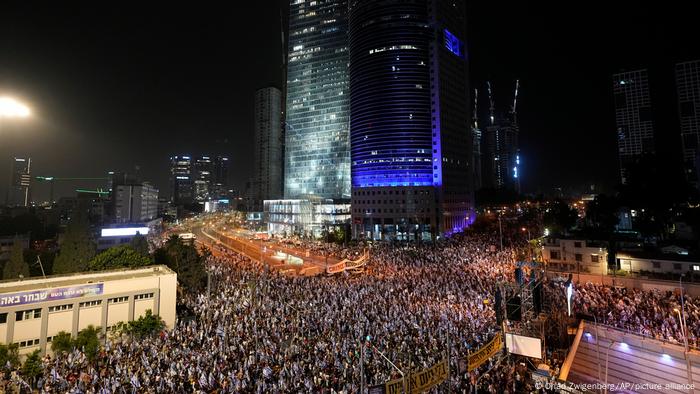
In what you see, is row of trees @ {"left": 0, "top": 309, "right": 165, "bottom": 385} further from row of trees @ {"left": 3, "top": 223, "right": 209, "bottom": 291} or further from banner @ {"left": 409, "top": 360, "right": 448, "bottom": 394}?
banner @ {"left": 409, "top": 360, "right": 448, "bottom": 394}

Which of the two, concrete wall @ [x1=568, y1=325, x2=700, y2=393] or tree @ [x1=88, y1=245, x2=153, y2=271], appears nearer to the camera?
concrete wall @ [x1=568, y1=325, x2=700, y2=393]

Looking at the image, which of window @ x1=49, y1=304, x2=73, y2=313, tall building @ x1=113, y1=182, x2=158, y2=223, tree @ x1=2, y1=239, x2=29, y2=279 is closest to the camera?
window @ x1=49, y1=304, x2=73, y2=313

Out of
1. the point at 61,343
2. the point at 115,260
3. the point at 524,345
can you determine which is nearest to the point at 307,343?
the point at 524,345

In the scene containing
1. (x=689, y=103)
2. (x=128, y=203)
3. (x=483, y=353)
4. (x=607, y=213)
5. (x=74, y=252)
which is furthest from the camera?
(x=128, y=203)

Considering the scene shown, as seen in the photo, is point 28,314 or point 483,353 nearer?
point 483,353

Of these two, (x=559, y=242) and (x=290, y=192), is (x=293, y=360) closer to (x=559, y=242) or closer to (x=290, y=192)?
(x=559, y=242)

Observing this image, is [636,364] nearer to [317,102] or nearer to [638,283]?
[638,283]

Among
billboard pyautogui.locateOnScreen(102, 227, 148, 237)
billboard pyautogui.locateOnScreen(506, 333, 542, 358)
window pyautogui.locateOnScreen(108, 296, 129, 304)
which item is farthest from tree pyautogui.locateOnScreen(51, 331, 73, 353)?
billboard pyautogui.locateOnScreen(102, 227, 148, 237)
